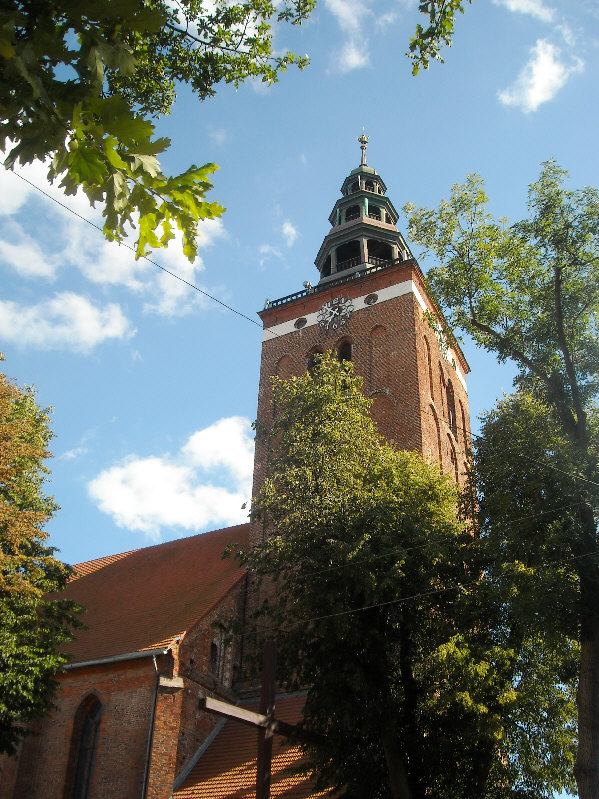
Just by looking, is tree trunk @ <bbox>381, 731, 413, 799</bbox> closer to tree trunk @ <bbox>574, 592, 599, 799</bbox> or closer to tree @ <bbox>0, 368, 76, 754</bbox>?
tree trunk @ <bbox>574, 592, 599, 799</bbox>

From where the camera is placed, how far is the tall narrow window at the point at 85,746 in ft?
52.0

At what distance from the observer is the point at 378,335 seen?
2284cm

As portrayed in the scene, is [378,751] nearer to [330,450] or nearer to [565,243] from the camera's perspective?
[330,450]

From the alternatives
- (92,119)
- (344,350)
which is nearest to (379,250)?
(344,350)

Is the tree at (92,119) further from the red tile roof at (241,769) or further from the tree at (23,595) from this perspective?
the red tile roof at (241,769)

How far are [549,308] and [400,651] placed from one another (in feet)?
20.5

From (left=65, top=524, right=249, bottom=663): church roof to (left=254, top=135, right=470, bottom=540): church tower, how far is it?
2793 millimetres

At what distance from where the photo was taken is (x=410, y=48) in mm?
5996

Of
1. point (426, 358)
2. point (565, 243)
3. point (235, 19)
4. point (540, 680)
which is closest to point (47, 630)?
point (540, 680)

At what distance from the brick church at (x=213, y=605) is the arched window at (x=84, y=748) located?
27 millimetres

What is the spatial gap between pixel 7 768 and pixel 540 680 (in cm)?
1187

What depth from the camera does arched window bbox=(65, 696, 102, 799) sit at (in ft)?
52.0

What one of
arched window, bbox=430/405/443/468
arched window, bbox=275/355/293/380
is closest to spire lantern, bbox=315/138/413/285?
arched window, bbox=275/355/293/380

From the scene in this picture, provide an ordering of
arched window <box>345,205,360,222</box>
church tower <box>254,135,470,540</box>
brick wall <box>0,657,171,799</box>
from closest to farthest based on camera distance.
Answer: brick wall <box>0,657,171,799</box>, church tower <box>254,135,470,540</box>, arched window <box>345,205,360,222</box>
